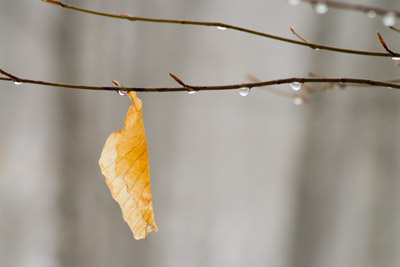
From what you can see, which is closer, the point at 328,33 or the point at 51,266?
the point at 328,33

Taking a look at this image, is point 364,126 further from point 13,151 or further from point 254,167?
point 13,151

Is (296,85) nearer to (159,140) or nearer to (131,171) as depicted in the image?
(131,171)

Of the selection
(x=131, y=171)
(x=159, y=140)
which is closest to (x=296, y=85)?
(x=131, y=171)

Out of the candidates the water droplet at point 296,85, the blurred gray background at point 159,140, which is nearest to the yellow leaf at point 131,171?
the water droplet at point 296,85

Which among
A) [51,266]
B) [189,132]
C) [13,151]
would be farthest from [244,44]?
[51,266]

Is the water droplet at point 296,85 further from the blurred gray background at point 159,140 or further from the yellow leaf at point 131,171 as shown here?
the blurred gray background at point 159,140

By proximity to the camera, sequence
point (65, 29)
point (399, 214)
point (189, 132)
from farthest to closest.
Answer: point (189, 132) → point (399, 214) → point (65, 29)

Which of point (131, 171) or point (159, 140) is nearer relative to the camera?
point (131, 171)
